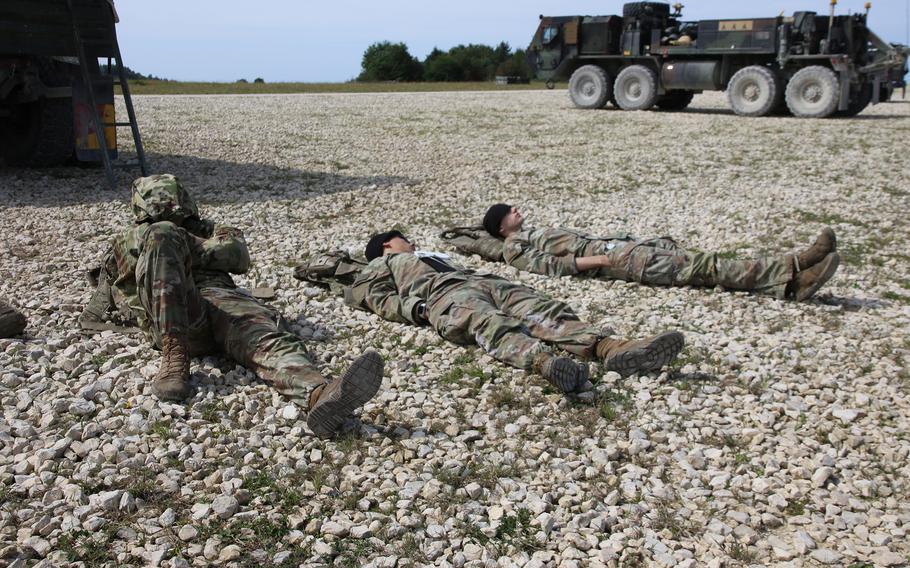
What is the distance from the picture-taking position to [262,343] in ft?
15.8

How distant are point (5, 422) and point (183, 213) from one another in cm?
167

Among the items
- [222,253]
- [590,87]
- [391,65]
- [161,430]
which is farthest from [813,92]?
[391,65]

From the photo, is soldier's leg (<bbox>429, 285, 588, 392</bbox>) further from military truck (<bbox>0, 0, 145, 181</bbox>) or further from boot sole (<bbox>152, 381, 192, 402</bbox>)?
military truck (<bbox>0, 0, 145, 181</bbox>)

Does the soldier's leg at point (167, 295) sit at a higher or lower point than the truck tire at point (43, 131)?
lower

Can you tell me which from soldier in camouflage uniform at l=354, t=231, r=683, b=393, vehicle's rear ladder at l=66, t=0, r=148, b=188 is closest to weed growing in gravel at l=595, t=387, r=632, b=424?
soldier in camouflage uniform at l=354, t=231, r=683, b=393

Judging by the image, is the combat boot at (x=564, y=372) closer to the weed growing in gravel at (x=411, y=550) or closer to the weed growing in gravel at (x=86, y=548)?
the weed growing in gravel at (x=411, y=550)

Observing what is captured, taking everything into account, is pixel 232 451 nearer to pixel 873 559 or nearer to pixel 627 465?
pixel 627 465

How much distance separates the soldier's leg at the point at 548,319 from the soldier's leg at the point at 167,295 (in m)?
2.10

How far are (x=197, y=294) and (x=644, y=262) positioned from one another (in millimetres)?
3678

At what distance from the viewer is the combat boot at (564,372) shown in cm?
454

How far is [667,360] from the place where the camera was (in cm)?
484

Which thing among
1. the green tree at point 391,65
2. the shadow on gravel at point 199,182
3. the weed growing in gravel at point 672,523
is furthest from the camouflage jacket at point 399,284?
the green tree at point 391,65

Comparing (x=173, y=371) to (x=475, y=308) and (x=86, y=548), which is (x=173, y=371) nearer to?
(x=86, y=548)

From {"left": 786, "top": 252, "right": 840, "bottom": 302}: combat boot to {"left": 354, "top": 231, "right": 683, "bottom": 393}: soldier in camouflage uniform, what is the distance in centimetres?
179
